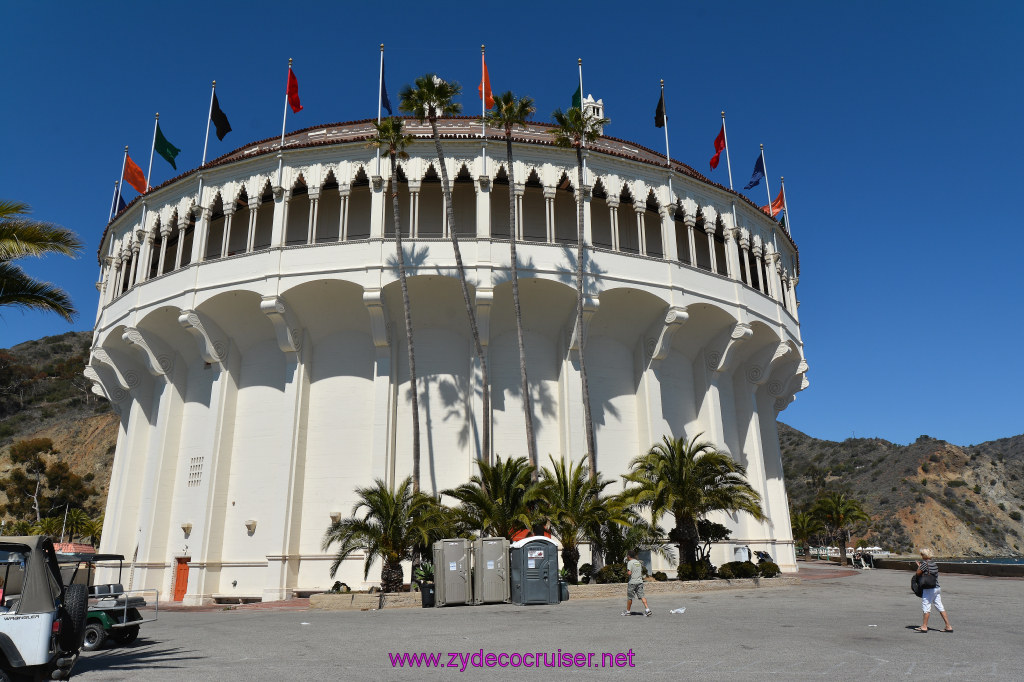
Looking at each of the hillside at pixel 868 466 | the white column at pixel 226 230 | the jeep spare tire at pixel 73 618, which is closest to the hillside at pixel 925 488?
the hillside at pixel 868 466

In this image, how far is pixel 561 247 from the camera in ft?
88.8

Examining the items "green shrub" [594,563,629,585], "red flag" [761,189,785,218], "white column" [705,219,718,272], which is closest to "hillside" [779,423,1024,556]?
"red flag" [761,189,785,218]

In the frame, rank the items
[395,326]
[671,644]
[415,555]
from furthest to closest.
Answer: [395,326] → [415,555] → [671,644]

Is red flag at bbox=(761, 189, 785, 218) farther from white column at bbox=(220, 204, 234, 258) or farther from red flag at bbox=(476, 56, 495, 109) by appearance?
white column at bbox=(220, 204, 234, 258)

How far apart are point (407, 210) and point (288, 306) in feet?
19.4

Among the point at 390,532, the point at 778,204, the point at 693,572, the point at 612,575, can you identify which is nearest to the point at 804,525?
the point at 778,204

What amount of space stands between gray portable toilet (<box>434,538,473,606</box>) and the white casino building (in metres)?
6.55

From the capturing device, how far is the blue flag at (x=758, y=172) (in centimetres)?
3369

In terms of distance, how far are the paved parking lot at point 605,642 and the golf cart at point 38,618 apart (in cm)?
116

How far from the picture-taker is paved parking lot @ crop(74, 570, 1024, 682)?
29.2ft

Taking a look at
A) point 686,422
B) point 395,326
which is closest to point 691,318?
point 686,422

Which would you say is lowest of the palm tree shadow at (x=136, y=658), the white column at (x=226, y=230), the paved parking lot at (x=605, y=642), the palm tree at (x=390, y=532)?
the palm tree shadow at (x=136, y=658)

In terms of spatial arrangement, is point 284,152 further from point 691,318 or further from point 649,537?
point 649,537

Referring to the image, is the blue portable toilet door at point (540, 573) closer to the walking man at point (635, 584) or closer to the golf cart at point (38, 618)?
the walking man at point (635, 584)
